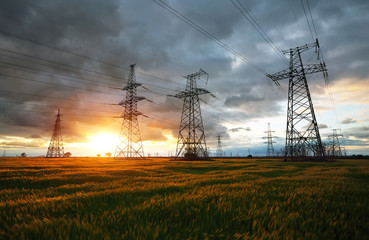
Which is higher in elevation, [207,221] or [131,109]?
[131,109]

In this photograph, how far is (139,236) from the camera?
160cm

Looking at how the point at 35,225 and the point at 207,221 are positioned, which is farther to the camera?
the point at 207,221

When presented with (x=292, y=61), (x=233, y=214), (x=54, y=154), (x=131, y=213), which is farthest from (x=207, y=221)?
(x=54, y=154)

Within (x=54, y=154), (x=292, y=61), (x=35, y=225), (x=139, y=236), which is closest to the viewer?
(x=139, y=236)

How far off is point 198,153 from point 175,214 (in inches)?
1709

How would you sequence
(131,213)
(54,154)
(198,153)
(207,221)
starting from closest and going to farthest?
(207,221) < (131,213) < (198,153) < (54,154)

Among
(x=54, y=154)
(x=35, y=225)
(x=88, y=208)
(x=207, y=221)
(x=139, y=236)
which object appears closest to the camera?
(x=139, y=236)

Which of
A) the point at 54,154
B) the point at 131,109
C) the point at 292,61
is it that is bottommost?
the point at 54,154

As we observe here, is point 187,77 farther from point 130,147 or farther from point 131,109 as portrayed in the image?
point 130,147

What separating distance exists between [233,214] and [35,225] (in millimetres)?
2341

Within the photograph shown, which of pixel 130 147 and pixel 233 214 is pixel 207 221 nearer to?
pixel 233 214

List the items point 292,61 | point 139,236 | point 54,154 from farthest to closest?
point 54,154
point 292,61
point 139,236

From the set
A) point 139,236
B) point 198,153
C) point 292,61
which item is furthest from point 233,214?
point 198,153

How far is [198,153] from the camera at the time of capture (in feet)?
148
